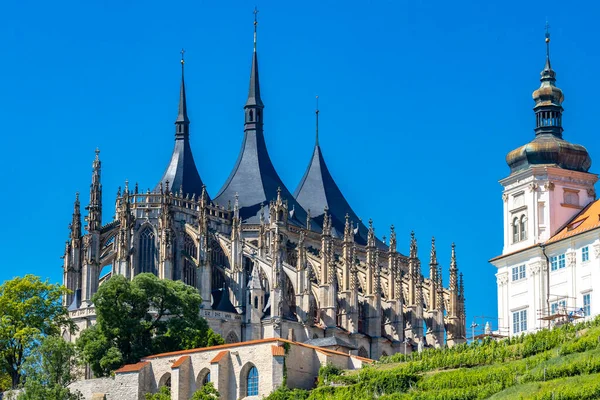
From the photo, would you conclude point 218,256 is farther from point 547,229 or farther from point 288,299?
point 547,229

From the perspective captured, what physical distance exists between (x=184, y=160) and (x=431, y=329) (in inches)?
856

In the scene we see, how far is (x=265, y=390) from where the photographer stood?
77062 millimetres

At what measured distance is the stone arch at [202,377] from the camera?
79669mm

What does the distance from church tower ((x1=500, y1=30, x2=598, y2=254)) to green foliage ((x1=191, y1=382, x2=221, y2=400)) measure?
14.4 meters

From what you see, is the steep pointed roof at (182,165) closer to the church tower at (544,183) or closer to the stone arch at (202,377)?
the stone arch at (202,377)

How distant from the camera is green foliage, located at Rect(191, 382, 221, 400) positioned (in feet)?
256

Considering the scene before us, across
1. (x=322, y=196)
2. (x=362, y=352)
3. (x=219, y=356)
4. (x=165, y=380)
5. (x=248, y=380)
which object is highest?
(x=322, y=196)

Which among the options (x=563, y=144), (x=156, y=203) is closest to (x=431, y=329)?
(x=156, y=203)

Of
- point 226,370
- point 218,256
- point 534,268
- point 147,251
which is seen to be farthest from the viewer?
point 218,256

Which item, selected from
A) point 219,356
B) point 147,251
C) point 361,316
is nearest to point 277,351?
point 219,356

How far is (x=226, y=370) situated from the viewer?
78875 mm

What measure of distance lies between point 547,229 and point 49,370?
24590 millimetres

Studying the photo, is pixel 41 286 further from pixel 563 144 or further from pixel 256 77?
pixel 256 77

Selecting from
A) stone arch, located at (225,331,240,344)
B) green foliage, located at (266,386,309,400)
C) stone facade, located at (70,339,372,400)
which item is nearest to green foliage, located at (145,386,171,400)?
stone facade, located at (70,339,372,400)
